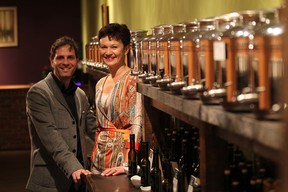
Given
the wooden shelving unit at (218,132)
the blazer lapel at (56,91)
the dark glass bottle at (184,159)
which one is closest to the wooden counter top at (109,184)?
the dark glass bottle at (184,159)

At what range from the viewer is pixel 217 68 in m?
1.80

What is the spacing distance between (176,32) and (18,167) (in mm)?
7049

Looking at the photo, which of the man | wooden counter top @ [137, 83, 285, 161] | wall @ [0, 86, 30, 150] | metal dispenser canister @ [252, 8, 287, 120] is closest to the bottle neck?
the man

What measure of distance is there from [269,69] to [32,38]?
12468 mm

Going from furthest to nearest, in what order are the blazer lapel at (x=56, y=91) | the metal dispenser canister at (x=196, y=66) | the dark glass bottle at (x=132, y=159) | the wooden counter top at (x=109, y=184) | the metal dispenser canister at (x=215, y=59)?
the blazer lapel at (x=56, y=91)
the dark glass bottle at (x=132, y=159)
the wooden counter top at (x=109, y=184)
the metal dispenser canister at (x=196, y=66)
the metal dispenser canister at (x=215, y=59)

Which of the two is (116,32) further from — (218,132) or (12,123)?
(12,123)

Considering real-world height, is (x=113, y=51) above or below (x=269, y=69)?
above

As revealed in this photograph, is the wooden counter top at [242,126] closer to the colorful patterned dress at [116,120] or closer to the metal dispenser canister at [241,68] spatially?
the metal dispenser canister at [241,68]

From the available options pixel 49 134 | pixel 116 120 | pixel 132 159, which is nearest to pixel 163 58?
pixel 132 159

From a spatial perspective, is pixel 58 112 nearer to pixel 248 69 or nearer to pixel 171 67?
pixel 171 67

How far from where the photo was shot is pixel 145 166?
325 cm

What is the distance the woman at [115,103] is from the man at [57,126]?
0.68 ft

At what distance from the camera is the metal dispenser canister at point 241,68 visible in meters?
1.57

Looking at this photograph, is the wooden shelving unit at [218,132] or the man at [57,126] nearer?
the wooden shelving unit at [218,132]
